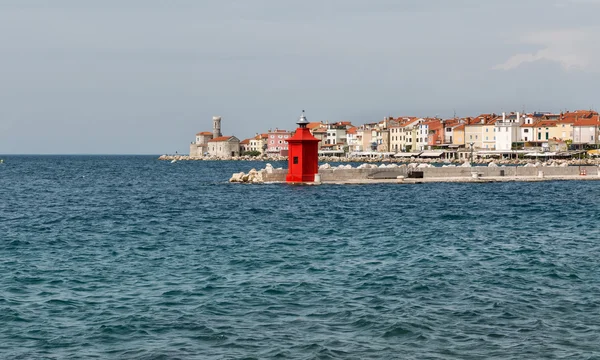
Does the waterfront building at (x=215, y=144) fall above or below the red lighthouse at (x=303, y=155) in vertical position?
above

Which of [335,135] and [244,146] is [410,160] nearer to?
[335,135]

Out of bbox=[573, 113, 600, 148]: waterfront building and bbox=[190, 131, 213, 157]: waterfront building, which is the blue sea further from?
bbox=[190, 131, 213, 157]: waterfront building

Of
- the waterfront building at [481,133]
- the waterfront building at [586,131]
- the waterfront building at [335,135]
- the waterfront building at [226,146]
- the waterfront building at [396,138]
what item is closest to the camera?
the waterfront building at [586,131]

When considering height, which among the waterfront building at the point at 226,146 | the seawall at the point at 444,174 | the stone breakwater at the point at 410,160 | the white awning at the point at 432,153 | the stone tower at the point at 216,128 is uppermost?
the stone tower at the point at 216,128

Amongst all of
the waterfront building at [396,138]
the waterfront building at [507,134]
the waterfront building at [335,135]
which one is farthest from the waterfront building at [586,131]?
the waterfront building at [335,135]

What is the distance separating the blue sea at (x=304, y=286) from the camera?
1302 cm

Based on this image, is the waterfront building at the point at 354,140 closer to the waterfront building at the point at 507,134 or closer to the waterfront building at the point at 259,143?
the waterfront building at the point at 259,143

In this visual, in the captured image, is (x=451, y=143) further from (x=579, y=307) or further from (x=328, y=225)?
(x=579, y=307)

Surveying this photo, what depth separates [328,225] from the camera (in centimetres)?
3045

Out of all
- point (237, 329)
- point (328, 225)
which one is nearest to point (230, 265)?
point (237, 329)

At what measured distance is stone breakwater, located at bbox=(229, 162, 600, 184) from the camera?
5453 centimetres

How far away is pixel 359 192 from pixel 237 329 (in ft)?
118

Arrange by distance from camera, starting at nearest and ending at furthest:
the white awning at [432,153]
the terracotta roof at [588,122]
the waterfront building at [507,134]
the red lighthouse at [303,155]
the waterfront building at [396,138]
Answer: the red lighthouse at [303,155], the terracotta roof at [588,122], the waterfront building at [507,134], the white awning at [432,153], the waterfront building at [396,138]

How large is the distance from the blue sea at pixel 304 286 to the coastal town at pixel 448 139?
8148cm
